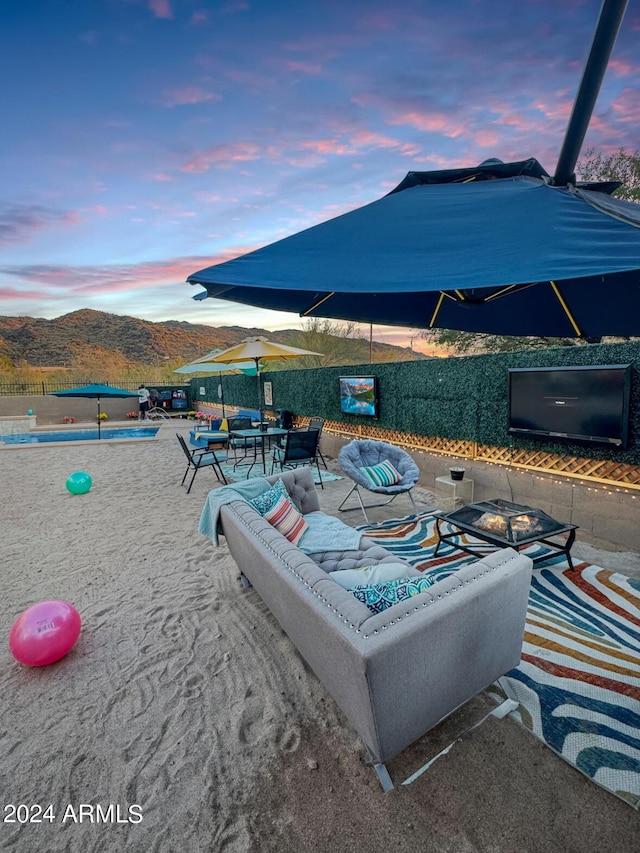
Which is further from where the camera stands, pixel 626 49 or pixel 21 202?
pixel 21 202

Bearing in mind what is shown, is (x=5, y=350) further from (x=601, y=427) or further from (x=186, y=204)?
(x=601, y=427)

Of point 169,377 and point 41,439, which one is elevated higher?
point 169,377

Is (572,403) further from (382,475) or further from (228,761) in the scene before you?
(228,761)

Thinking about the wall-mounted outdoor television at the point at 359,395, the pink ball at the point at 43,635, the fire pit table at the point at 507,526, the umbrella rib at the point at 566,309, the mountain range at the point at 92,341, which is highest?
the mountain range at the point at 92,341

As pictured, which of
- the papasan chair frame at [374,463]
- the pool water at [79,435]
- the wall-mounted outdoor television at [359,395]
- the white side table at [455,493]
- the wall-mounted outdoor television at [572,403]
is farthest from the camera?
the pool water at [79,435]

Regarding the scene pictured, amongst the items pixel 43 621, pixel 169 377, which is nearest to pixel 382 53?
pixel 43 621

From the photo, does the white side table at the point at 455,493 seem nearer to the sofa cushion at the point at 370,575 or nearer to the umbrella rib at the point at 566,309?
the sofa cushion at the point at 370,575

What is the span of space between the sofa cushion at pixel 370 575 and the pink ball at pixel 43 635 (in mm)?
1845

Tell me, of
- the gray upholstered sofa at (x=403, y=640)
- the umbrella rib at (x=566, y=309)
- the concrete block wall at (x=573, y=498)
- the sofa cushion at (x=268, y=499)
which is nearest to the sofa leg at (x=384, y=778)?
the gray upholstered sofa at (x=403, y=640)

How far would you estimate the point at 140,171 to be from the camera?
8.15 metres

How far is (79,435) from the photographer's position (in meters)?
14.7

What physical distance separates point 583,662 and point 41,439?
16498 mm

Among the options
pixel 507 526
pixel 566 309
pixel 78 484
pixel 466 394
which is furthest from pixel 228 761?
pixel 78 484

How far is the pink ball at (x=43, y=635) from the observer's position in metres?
2.45
